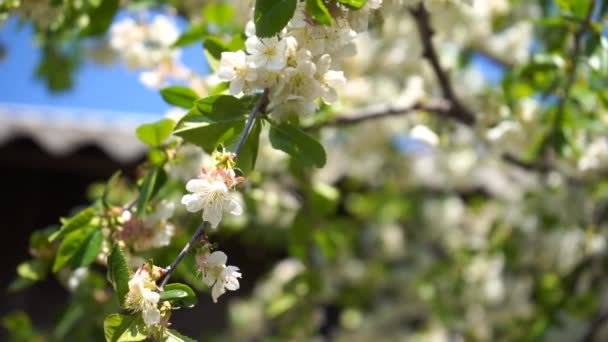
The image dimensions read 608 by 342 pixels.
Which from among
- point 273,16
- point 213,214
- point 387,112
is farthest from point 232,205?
point 387,112

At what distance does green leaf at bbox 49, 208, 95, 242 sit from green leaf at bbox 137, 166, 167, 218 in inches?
3.7

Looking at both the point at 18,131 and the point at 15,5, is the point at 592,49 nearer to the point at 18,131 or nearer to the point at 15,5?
the point at 15,5

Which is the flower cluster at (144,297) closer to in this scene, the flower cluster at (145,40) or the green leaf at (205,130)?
the green leaf at (205,130)

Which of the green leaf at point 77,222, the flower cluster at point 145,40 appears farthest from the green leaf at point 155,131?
the flower cluster at point 145,40

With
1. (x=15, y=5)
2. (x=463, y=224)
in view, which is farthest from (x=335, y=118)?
(x=463, y=224)

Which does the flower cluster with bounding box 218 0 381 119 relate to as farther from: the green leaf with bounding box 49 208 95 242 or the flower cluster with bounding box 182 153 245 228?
the green leaf with bounding box 49 208 95 242

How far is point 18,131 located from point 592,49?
79.2 inches

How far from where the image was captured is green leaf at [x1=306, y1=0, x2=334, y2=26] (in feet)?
3.16

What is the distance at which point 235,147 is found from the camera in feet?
3.21

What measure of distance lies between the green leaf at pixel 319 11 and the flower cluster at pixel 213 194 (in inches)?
9.1

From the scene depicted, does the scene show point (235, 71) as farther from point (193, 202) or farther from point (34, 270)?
point (34, 270)

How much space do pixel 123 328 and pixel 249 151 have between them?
0.99ft

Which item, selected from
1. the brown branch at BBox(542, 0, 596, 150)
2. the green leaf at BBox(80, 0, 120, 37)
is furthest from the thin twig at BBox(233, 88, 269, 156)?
the brown branch at BBox(542, 0, 596, 150)

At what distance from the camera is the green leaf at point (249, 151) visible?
1.02 meters
